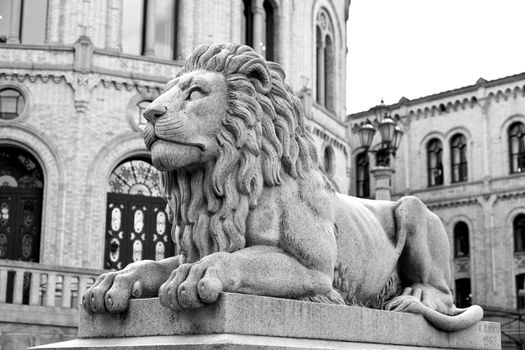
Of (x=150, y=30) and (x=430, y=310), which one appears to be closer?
(x=430, y=310)

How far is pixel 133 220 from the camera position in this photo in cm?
2589

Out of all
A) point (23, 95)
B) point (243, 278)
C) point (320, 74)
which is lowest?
point (243, 278)

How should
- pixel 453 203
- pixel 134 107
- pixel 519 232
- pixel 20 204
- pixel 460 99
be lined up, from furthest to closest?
pixel 460 99 → pixel 453 203 → pixel 519 232 → pixel 134 107 → pixel 20 204

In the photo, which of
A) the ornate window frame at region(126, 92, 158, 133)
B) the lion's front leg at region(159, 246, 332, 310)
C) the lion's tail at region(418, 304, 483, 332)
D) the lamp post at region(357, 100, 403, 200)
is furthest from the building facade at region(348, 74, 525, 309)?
the lion's front leg at region(159, 246, 332, 310)

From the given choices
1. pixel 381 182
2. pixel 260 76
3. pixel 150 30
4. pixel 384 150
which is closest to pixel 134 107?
pixel 150 30

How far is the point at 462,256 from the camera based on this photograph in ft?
157

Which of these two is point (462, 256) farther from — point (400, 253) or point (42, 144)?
point (400, 253)

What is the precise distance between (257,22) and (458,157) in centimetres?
2270

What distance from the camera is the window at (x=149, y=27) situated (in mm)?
27453

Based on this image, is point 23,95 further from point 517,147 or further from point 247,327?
point 517,147

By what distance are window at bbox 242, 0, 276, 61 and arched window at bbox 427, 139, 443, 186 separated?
2148 centimetres

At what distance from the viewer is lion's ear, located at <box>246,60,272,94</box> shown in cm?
429

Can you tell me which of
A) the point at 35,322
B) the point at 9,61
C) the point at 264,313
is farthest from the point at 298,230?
the point at 9,61

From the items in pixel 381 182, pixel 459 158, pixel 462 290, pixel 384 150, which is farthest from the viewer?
pixel 459 158
